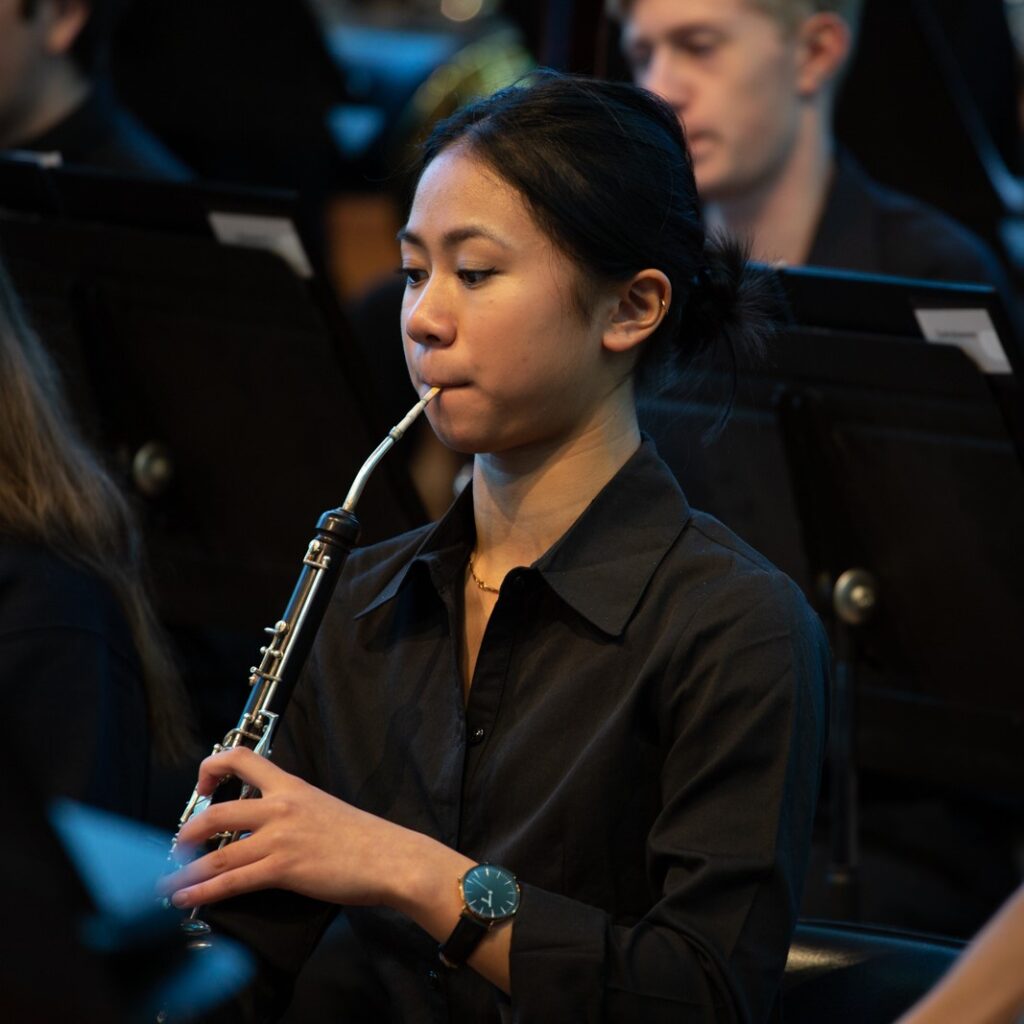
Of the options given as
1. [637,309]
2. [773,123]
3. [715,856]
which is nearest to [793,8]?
[773,123]

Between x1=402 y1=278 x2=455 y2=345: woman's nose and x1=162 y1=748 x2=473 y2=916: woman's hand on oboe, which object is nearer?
x1=162 y1=748 x2=473 y2=916: woman's hand on oboe

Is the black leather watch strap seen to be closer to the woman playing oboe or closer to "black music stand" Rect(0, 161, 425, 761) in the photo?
the woman playing oboe

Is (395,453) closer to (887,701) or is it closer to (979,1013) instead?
(887,701)

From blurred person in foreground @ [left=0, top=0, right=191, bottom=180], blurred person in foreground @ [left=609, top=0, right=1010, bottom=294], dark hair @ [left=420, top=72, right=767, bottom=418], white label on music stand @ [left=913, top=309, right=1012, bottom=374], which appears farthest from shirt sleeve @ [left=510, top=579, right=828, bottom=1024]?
blurred person in foreground @ [left=0, top=0, right=191, bottom=180]

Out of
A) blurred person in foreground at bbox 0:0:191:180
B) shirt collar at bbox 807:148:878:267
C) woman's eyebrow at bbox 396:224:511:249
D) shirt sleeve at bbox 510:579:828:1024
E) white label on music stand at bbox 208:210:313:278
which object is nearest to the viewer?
shirt sleeve at bbox 510:579:828:1024

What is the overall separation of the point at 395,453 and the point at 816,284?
1.81ft

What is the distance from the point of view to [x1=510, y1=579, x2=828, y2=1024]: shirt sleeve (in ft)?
4.16

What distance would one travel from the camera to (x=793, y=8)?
2.67 meters

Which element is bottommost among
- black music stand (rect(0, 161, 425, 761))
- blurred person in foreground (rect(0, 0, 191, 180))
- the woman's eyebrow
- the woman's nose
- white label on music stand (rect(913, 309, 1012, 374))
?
white label on music stand (rect(913, 309, 1012, 374))

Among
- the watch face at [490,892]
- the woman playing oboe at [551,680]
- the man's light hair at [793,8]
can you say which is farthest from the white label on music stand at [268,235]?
the watch face at [490,892]

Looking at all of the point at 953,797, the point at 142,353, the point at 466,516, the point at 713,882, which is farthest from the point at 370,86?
the point at 713,882

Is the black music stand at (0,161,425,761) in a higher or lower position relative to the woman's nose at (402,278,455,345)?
higher

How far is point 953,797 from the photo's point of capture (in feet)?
7.52

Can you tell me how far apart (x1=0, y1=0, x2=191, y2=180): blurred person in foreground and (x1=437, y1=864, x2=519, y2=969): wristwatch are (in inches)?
76.3
